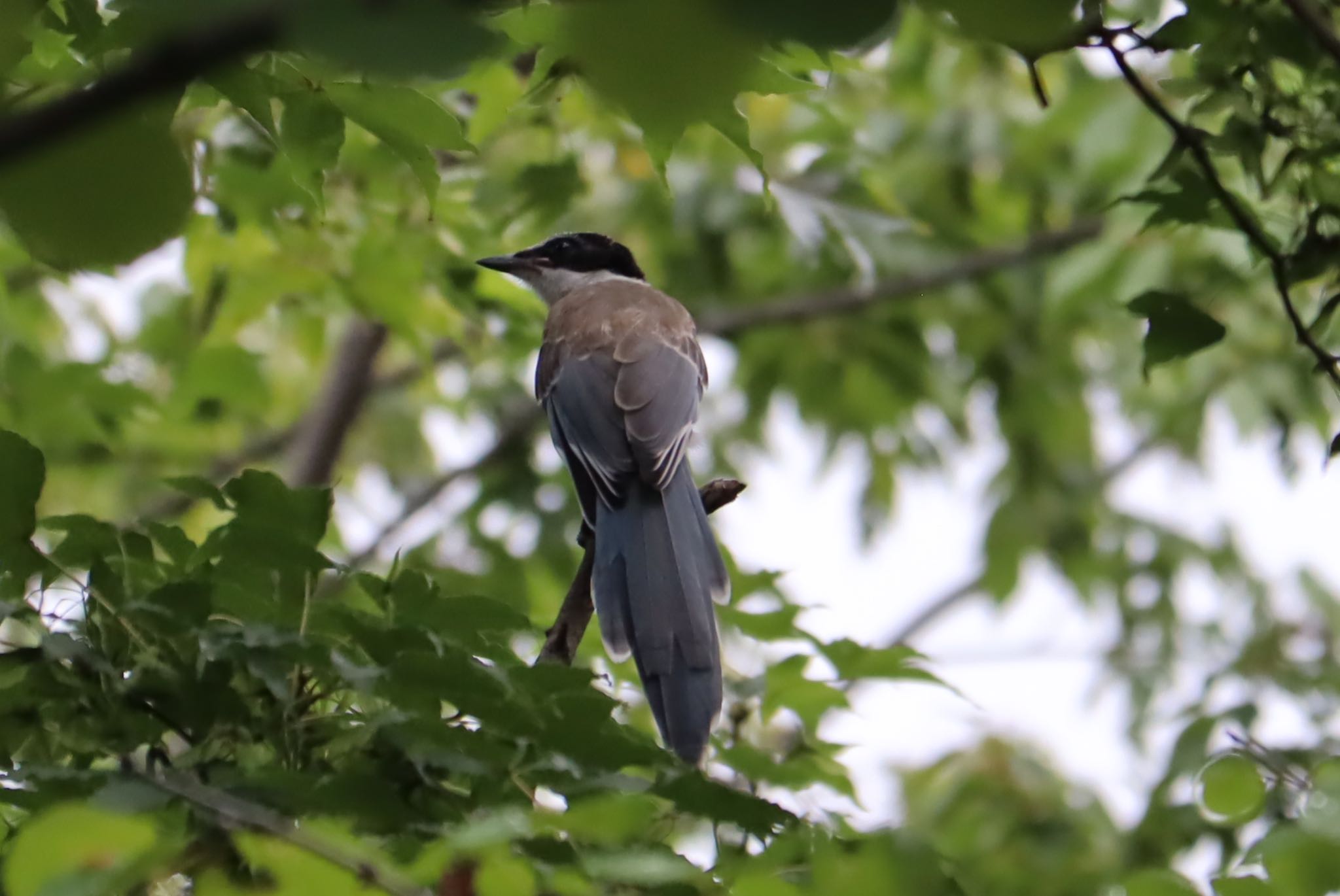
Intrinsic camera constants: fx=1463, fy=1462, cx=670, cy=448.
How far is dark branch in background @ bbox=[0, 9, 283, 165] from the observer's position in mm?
489

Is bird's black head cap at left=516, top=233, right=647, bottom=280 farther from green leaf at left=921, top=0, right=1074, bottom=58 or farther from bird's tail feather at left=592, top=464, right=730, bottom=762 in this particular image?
green leaf at left=921, top=0, right=1074, bottom=58

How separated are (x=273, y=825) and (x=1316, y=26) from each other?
152 cm

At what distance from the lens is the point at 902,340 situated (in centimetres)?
577

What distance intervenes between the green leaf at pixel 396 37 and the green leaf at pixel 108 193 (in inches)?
11.2

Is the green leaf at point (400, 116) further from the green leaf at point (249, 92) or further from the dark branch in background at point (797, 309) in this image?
the dark branch in background at point (797, 309)

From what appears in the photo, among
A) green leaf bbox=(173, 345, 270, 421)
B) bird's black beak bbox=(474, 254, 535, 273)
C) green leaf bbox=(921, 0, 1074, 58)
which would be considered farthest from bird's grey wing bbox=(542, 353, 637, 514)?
green leaf bbox=(921, 0, 1074, 58)

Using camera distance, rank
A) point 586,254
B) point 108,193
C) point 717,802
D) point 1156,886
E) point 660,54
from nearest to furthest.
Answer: point 660,54 < point 108,193 < point 1156,886 < point 717,802 < point 586,254

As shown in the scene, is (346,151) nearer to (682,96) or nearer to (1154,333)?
(1154,333)

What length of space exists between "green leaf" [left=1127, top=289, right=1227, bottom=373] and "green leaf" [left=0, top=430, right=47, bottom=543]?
1495 millimetres

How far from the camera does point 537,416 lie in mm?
5492

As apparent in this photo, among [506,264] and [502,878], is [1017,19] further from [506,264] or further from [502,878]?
[506,264]

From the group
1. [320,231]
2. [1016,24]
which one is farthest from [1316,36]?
[320,231]

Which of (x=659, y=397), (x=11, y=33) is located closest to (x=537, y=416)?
(x=659, y=397)

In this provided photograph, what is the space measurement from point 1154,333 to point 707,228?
3741 millimetres
